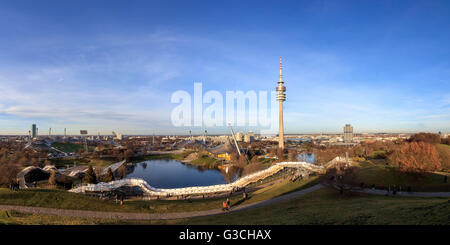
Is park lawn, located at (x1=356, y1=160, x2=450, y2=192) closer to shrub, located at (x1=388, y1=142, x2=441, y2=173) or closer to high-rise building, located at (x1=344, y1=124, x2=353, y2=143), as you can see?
shrub, located at (x1=388, y1=142, x2=441, y2=173)

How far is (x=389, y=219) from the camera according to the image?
22.3 feet

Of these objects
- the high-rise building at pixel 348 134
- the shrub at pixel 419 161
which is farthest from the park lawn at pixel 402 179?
the high-rise building at pixel 348 134

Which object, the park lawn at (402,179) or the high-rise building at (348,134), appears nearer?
the park lawn at (402,179)

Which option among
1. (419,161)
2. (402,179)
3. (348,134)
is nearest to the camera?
(402,179)

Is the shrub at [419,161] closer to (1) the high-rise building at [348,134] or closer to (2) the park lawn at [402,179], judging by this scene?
(2) the park lawn at [402,179]

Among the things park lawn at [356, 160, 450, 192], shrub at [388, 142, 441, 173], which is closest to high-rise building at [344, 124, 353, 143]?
shrub at [388, 142, 441, 173]

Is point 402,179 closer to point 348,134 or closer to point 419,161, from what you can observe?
point 419,161

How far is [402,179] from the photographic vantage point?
19.3m

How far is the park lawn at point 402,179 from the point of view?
678 inches

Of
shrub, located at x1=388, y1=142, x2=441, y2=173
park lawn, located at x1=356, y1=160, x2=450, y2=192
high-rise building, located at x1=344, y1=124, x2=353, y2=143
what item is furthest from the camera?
high-rise building, located at x1=344, y1=124, x2=353, y2=143

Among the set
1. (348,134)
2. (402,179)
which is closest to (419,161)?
(402,179)

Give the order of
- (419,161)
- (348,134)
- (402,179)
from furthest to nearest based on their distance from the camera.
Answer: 1. (348,134)
2. (419,161)
3. (402,179)

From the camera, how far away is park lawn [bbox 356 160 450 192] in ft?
56.5

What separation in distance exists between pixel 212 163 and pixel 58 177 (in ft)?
110
